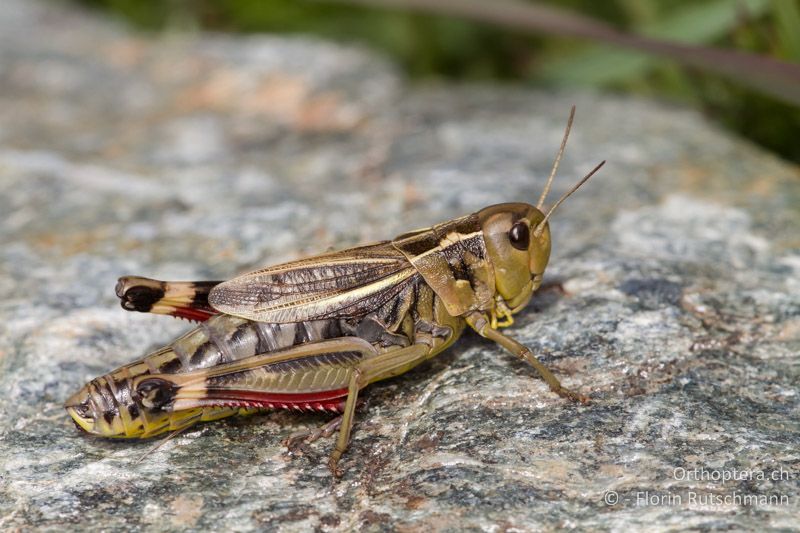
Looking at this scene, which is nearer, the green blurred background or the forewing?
the forewing

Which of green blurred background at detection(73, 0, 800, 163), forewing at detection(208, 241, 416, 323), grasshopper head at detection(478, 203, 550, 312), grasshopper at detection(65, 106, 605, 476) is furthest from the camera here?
green blurred background at detection(73, 0, 800, 163)

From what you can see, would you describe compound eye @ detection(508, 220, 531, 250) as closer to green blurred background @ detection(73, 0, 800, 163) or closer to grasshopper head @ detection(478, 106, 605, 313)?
grasshopper head @ detection(478, 106, 605, 313)

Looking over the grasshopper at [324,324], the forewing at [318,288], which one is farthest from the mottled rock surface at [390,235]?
the forewing at [318,288]

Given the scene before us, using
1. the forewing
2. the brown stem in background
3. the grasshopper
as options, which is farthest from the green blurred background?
the forewing

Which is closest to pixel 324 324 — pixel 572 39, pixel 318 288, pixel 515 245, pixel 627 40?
pixel 318 288

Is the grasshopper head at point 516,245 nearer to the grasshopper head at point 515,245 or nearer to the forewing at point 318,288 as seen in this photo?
the grasshopper head at point 515,245

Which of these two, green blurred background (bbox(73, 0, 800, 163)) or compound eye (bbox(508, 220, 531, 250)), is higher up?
green blurred background (bbox(73, 0, 800, 163))

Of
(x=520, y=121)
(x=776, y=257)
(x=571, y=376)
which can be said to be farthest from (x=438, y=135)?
(x=571, y=376)

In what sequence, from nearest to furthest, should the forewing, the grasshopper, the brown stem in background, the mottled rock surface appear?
the mottled rock surface
the grasshopper
the forewing
the brown stem in background

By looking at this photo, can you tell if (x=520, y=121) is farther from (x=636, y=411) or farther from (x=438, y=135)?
(x=636, y=411)

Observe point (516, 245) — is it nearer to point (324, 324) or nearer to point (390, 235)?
point (324, 324)
